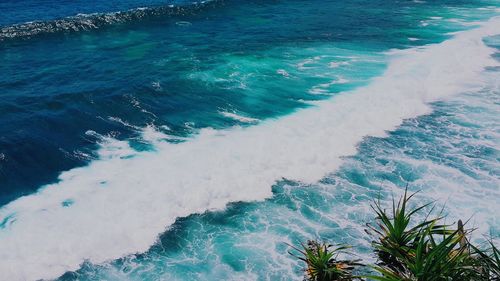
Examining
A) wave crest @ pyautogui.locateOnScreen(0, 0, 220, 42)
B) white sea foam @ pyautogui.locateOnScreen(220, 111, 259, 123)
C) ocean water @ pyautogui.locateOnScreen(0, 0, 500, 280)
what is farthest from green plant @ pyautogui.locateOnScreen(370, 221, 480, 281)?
wave crest @ pyautogui.locateOnScreen(0, 0, 220, 42)

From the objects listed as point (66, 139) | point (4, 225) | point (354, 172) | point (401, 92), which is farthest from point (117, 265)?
point (401, 92)

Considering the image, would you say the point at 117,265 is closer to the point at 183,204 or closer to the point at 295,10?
the point at 183,204

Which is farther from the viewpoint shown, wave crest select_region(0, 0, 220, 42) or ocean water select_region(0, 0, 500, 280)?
wave crest select_region(0, 0, 220, 42)

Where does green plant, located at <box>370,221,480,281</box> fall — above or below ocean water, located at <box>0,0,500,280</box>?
above

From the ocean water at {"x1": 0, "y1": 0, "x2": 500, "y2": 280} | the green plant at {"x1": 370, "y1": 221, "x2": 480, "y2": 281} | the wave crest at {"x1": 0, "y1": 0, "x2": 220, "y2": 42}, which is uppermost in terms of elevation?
the wave crest at {"x1": 0, "y1": 0, "x2": 220, "y2": 42}

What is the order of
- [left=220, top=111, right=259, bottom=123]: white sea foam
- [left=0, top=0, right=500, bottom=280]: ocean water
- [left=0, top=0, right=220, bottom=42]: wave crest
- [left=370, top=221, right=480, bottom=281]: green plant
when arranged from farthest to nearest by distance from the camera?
[left=0, top=0, right=220, bottom=42]: wave crest < [left=220, top=111, right=259, bottom=123]: white sea foam < [left=0, top=0, right=500, bottom=280]: ocean water < [left=370, top=221, right=480, bottom=281]: green plant

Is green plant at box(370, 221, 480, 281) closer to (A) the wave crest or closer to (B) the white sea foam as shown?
(B) the white sea foam

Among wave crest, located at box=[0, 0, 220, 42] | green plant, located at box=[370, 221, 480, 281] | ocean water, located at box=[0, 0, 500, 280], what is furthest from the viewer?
wave crest, located at box=[0, 0, 220, 42]

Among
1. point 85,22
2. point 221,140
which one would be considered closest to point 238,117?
point 221,140
